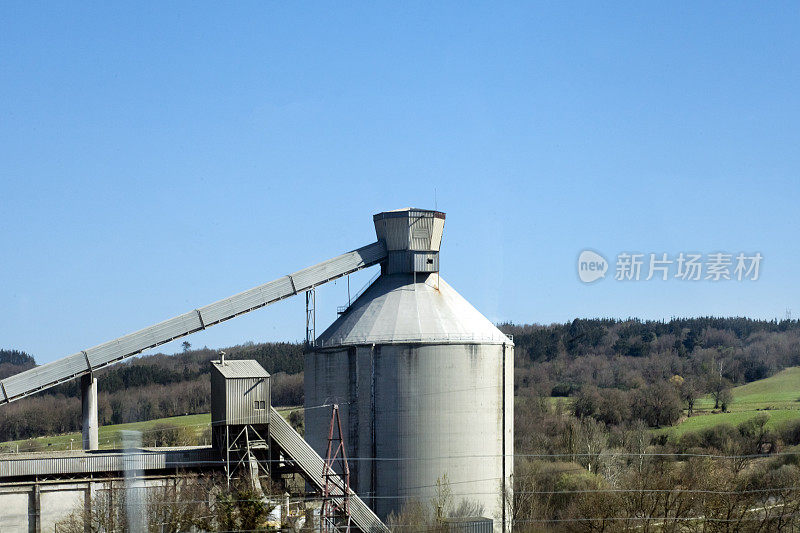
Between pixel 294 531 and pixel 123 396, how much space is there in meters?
94.4

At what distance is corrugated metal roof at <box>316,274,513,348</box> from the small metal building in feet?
28.3

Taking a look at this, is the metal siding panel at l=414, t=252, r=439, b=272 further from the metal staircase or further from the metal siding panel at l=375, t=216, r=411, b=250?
the metal staircase

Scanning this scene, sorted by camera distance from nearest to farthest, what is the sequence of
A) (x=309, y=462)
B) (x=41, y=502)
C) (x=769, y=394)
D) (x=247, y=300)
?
(x=41, y=502) → (x=309, y=462) → (x=247, y=300) → (x=769, y=394)

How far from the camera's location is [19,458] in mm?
47188

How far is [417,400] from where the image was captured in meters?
54.5

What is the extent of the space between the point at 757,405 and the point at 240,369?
9928 cm

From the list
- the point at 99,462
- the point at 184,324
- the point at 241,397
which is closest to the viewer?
the point at 99,462

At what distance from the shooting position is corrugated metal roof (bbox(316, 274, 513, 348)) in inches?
2205

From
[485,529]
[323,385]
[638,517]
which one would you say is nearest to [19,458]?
[323,385]

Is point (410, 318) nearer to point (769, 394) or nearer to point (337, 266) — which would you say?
point (337, 266)

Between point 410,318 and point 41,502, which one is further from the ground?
point 410,318

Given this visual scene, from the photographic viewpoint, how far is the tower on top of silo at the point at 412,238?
59844 mm

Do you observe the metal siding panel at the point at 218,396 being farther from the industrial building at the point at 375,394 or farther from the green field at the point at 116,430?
the green field at the point at 116,430

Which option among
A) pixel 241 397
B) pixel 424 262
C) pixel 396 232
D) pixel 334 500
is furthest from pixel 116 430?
pixel 334 500
